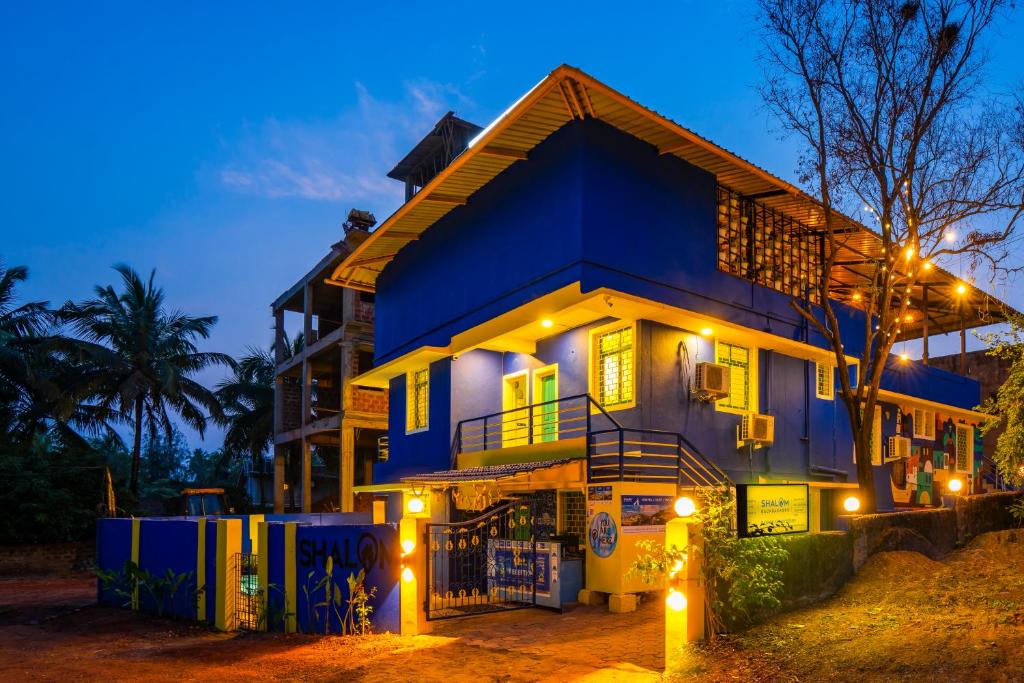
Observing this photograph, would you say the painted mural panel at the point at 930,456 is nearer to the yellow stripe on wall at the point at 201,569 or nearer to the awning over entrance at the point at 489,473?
the awning over entrance at the point at 489,473

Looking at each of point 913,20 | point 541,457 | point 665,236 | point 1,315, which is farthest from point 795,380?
point 1,315

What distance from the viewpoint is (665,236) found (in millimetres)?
16828

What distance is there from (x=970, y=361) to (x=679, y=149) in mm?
20694

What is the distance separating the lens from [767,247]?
19.2 metres

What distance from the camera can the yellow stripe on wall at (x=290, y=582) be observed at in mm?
12633

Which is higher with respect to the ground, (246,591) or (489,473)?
(489,473)

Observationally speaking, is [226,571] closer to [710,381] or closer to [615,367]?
[615,367]

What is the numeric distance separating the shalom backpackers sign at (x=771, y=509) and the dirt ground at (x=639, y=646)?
1.02 meters

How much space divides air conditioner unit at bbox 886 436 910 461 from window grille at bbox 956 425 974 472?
18.9ft

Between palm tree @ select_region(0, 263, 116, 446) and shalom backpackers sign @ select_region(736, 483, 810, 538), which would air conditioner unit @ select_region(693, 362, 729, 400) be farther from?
palm tree @ select_region(0, 263, 116, 446)

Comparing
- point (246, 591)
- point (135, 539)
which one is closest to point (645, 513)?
point (246, 591)

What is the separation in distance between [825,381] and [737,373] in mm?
3527

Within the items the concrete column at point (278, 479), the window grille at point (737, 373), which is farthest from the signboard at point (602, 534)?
the concrete column at point (278, 479)

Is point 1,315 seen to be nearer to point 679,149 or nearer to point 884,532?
point 679,149
